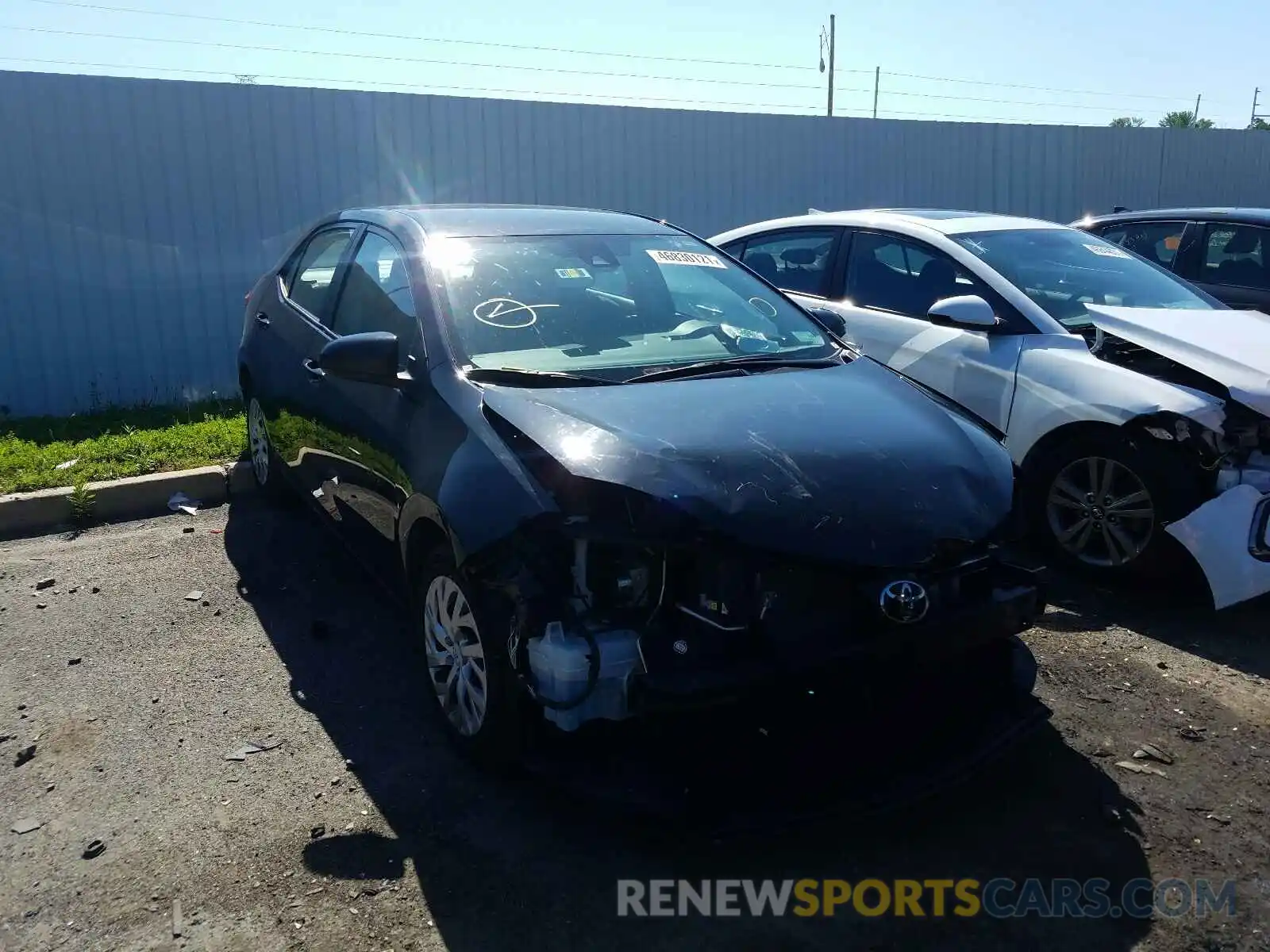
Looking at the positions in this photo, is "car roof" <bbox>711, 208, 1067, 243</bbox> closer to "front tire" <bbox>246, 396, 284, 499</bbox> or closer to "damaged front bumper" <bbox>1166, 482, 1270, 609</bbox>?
"damaged front bumper" <bbox>1166, 482, 1270, 609</bbox>

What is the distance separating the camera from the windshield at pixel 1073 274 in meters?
5.48

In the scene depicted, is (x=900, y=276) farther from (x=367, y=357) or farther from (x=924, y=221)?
(x=367, y=357)

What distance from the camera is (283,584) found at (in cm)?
515

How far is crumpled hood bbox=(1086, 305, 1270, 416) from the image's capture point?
14.5 ft

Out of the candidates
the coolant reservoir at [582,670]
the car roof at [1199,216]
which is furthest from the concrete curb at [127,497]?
the car roof at [1199,216]

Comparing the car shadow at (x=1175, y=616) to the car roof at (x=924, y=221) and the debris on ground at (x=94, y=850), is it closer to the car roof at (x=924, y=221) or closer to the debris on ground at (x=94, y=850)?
the car roof at (x=924, y=221)

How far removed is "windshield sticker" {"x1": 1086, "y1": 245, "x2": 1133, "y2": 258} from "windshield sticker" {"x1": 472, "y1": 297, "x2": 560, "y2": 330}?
362 centimetres

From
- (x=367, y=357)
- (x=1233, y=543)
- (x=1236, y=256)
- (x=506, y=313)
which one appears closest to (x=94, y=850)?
(x=367, y=357)

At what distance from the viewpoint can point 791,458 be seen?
309cm

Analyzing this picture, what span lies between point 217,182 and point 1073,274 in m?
6.70

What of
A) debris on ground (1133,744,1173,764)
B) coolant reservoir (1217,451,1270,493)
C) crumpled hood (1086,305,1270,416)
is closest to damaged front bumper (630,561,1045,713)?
debris on ground (1133,744,1173,764)

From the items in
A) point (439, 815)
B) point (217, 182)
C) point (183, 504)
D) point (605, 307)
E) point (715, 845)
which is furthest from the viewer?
point (217, 182)

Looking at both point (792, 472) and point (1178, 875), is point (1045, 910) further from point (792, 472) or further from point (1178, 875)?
point (792, 472)

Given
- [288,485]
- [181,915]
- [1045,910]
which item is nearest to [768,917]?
[1045,910]
